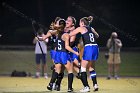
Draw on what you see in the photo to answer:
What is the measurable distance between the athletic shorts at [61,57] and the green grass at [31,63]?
25.0 ft

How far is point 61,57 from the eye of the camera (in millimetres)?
13188

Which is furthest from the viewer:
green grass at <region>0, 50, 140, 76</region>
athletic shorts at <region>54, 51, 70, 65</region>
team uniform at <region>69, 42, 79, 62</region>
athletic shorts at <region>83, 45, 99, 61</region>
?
green grass at <region>0, 50, 140, 76</region>

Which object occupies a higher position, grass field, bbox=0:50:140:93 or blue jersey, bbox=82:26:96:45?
blue jersey, bbox=82:26:96:45

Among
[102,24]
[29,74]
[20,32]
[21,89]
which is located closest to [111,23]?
[102,24]

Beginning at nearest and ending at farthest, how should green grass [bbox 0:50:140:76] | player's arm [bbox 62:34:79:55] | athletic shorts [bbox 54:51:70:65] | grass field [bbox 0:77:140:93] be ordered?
player's arm [bbox 62:34:79:55] → athletic shorts [bbox 54:51:70:65] → grass field [bbox 0:77:140:93] → green grass [bbox 0:50:140:76]

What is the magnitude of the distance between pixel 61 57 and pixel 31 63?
1029cm

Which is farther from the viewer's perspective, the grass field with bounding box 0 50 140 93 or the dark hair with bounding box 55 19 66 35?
the grass field with bounding box 0 50 140 93

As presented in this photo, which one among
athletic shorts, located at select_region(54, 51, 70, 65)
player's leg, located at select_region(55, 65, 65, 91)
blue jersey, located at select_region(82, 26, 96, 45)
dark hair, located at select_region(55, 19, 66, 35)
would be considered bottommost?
player's leg, located at select_region(55, 65, 65, 91)

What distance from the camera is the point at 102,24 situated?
89.2 ft

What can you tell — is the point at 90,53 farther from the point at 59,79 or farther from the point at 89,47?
the point at 59,79

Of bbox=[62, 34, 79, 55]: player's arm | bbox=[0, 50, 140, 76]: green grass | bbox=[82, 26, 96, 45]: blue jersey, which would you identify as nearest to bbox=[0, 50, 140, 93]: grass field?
bbox=[0, 50, 140, 76]: green grass

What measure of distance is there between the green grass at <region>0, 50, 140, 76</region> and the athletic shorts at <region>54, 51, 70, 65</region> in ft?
25.0

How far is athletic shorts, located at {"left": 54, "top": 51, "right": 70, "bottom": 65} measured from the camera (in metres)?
13.2

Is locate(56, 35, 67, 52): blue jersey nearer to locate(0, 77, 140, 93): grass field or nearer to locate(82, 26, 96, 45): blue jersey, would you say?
locate(82, 26, 96, 45): blue jersey
